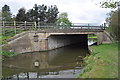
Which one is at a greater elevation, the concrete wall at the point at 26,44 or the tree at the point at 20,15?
the tree at the point at 20,15

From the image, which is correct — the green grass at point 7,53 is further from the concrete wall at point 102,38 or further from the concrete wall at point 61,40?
the concrete wall at point 102,38

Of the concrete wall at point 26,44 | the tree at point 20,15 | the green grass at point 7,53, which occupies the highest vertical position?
the tree at point 20,15

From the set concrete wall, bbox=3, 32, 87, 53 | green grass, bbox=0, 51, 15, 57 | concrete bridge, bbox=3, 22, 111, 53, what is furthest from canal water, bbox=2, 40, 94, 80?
concrete bridge, bbox=3, 22, 111, 53

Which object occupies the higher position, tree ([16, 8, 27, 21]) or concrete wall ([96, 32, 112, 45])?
tree ([16, 8, 27, 21])

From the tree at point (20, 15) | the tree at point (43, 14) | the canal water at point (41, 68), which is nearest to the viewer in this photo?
the canal water at point (41, 68)

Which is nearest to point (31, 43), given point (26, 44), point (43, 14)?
point (26, 44)

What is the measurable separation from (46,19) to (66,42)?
2215cm

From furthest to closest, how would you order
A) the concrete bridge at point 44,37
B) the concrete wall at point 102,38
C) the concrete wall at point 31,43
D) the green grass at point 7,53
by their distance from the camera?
the concrete wall at point 102,38 → the concrete bridge at point 44,37 → the concrete wall at point 31,43 → the green grass at point 7,53

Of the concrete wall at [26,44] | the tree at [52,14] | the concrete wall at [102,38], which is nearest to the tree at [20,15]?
the tree at [52,14]

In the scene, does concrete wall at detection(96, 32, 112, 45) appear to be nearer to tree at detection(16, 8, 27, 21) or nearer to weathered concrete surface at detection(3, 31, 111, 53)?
weathered concrete surface at detection(3, 31, 111, 53)

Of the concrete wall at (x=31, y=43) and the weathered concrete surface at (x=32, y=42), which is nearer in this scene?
the concrete wall at (x=31, y=43)

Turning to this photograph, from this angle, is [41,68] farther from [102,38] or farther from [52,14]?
[52,14]

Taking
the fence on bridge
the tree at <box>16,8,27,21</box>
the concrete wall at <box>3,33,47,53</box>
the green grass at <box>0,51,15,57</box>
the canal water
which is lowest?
the canal water

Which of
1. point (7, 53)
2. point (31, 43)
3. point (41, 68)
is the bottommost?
point (41, 68)
